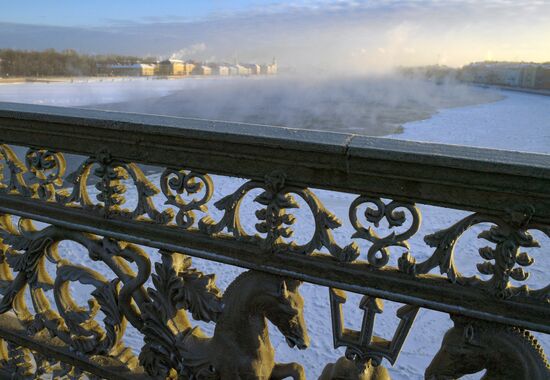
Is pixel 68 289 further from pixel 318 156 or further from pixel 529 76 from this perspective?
pixel 529 76

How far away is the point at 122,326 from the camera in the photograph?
1699 millimetres

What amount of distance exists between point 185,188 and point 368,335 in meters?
0.66

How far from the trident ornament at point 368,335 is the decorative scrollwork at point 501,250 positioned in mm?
171

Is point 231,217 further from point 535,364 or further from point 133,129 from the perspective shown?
point 535,364

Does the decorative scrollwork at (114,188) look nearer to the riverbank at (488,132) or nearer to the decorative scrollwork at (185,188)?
the decorative scrollwork at (185,188)

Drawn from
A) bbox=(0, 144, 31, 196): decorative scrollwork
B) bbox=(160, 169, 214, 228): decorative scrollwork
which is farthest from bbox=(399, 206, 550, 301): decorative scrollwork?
bbox=(0, 144, 31, 196): decorative scrollwork

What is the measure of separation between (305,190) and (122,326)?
87 cm

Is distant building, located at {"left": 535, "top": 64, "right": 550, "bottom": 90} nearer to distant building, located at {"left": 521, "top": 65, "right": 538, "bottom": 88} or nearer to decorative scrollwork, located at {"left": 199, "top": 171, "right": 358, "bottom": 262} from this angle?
distant building, located at {"left": 521, "top": 65, "right": 538, "bottom": 88}

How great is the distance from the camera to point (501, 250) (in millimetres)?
1145

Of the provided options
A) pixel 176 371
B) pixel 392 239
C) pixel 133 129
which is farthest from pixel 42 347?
pixel 392 239

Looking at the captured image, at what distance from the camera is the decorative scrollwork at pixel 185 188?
1419 millimetres

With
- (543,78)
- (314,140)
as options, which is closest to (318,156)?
(314,140)

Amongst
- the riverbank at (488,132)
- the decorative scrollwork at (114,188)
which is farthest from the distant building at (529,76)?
the decorative scrollwork at (114,188)

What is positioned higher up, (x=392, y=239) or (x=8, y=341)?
(x=392, y=239)
